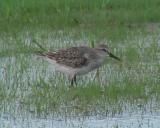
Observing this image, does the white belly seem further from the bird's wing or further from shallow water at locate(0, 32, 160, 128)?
shallow water at locate(0, 32, 160, 128)

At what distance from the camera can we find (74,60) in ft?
40.3

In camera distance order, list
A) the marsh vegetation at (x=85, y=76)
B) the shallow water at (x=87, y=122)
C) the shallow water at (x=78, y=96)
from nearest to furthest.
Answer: the shallow water at (x=87, y=122) → the shallow water at (x=78, y=96) → the marsh vegetation at (x=85, y=76)

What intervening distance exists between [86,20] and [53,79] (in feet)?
14.9

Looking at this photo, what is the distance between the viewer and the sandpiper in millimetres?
12211

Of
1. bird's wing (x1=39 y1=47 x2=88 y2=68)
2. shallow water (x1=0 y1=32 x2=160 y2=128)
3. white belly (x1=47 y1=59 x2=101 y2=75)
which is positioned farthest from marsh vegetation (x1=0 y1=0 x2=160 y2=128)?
bird's wing (x1=39 y1=47 x2=88 y2=68)

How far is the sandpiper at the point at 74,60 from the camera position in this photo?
481 inches

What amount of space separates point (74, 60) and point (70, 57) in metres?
0.10

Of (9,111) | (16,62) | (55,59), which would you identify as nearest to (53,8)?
(16,62)

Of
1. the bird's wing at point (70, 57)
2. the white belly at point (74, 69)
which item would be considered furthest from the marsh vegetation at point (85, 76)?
the bird's wing at point (70, 57)

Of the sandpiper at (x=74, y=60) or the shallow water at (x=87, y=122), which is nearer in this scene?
the shallow water at (x=87, y=122)

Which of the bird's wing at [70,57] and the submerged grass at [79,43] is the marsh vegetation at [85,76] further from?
the bird's wing at [70,57]

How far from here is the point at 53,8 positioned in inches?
685

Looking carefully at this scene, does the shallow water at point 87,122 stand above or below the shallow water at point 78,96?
below

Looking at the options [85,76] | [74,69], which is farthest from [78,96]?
[85,76]
